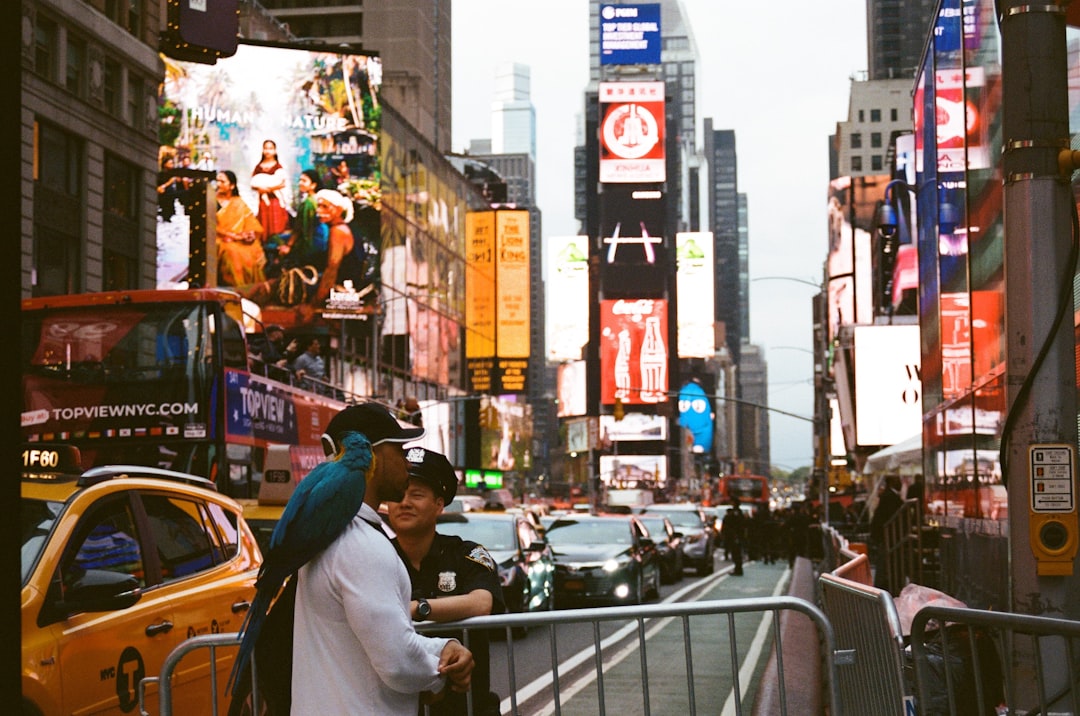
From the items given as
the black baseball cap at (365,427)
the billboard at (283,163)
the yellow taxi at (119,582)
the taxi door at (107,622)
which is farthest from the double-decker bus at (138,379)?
the billboard at (283,163)

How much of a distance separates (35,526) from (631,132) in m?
143

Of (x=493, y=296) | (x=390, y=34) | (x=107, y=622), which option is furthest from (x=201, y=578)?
(x=390, y=34)

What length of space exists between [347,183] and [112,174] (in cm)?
3213

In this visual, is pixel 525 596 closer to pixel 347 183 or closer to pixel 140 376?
pixel 140 376

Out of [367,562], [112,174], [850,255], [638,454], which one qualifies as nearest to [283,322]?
[112,174]

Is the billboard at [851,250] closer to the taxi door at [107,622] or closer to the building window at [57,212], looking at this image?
the building window at [57,212]

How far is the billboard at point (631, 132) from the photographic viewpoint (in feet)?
477

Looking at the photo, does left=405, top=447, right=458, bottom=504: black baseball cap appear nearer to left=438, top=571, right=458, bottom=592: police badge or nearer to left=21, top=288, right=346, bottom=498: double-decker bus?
left=438, top=571, right=458, bottom=592: police badge

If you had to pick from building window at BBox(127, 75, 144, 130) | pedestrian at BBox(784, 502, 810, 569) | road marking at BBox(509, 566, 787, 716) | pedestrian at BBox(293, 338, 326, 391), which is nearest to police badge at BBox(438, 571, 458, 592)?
road marking at BBox(509, 566, 787, 716)

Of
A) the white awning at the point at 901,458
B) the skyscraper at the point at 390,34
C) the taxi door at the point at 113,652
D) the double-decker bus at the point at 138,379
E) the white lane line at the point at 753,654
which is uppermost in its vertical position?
the skyscraper at the point at 390,34

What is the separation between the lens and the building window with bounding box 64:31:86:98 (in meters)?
37.2

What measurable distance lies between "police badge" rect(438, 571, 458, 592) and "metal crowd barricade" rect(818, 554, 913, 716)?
139 centimetres

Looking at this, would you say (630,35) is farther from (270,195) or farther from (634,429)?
(270,195)

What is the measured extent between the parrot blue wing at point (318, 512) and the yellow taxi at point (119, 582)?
110 inches
